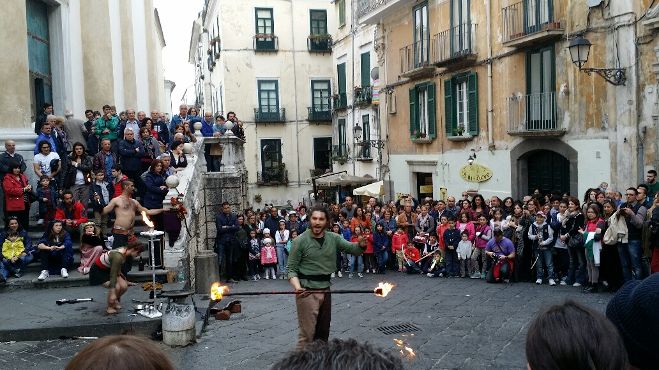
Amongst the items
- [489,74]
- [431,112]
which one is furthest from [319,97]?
[489,74]

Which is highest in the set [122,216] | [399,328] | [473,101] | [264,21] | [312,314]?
[264,21]

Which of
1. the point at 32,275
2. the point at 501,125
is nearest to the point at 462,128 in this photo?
the point at 501,125

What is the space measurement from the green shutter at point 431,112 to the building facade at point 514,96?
37 mm

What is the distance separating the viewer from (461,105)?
2128 centimetres

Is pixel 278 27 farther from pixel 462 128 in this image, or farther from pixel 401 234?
pixel 401 234

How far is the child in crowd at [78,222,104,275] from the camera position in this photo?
10984 millimetres

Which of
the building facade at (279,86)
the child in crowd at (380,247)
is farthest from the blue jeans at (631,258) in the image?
the building facade at (279,86)

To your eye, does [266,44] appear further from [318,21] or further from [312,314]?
[312,314]

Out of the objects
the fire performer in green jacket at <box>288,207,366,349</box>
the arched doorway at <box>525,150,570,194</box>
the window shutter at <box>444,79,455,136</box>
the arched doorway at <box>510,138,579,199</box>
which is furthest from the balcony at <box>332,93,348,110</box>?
the fire performer in green jacket at <box>288,207,366,349</box>

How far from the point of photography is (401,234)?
15.5 m

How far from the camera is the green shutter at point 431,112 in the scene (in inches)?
893

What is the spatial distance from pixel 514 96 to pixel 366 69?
38.0 ft

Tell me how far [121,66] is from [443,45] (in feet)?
35.0

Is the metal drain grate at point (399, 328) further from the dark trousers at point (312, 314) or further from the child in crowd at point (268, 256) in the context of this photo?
the child in crowd at point (268, 256)
